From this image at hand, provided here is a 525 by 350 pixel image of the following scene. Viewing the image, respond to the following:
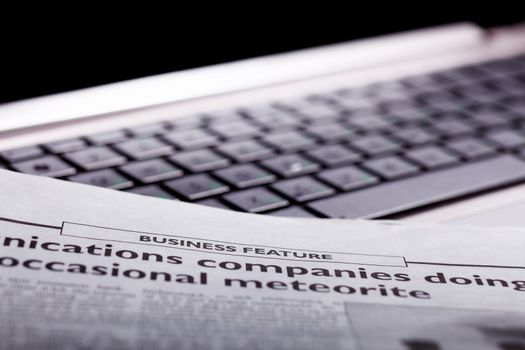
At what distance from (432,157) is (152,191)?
0.27 metres

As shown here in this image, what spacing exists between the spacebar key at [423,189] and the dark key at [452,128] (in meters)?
0.08

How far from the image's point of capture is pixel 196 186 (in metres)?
0.58

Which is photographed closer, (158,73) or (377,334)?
(377,334)

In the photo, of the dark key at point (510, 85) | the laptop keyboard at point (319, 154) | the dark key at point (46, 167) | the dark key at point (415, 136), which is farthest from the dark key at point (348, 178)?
the dark key at point (510, 85)

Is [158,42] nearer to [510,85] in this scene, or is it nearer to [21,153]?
[21,153]

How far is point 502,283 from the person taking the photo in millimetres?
424

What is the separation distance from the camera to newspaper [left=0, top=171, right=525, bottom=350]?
0.35 m

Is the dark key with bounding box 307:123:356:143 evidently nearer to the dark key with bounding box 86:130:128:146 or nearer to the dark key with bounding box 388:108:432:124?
the dark key with bounding box 388:108:432:124

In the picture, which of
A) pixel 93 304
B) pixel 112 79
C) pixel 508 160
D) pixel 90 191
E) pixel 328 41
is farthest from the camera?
pixel 328 41

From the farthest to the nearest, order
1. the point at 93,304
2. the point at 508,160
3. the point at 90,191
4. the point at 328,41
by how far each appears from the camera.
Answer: the point at 328,41
the point at 508,160
the point at 90,191
the point at 93,304

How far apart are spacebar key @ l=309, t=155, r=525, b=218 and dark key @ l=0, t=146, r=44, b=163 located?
0.24 meters

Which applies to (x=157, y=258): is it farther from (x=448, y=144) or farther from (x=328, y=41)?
(x=328, y=41)

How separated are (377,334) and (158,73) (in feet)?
1.77

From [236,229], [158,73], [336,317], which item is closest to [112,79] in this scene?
[158,73]
